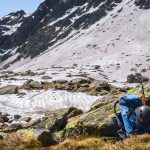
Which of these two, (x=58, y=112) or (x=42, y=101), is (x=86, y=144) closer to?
(x=58, y=112)

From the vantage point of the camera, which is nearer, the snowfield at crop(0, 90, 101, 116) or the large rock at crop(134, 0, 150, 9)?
the snowfield at crop(0, 90, 101, 116)

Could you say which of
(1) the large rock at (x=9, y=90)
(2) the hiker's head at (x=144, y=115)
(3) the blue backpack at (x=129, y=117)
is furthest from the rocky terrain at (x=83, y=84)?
(3) the blue backpack at (x=129, y=117)

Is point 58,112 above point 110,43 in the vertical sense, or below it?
below

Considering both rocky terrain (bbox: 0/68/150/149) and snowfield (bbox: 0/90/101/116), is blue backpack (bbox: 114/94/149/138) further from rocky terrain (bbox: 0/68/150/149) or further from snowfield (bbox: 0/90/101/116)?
snowfield (bbox: 0/90/101/116)

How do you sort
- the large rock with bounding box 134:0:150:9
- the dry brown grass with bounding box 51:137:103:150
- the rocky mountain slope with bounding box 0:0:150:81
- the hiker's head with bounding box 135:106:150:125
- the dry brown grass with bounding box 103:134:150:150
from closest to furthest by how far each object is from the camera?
the dry brown grass with bounding box 103:134:150:150 → the hiker's head with bounding box 135:106:150:125 → the dry brown grass with bounding box 51:137:103:150 → the rocky mountain slope with bounding box 0:0:150:81 → the large rock with bounding box 134:0:150:9

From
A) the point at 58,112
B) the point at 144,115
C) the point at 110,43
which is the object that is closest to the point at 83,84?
the point at 58,112

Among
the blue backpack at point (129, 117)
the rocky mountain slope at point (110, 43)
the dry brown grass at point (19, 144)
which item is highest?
the rocky mountain slope at point (110, 43)

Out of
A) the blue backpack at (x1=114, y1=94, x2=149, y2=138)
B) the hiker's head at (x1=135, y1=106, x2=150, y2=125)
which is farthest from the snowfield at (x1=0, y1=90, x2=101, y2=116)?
the hiker's head at (x1=135, y1=106, x2=150, y2=125)

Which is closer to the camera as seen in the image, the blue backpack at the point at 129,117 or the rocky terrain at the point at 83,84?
the blue backpack at the point at 129,117

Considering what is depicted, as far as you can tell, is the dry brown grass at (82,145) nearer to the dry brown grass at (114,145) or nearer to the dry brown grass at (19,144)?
the dry brown grass at (114,145)

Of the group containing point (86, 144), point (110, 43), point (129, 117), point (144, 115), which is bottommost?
point (86, 144)

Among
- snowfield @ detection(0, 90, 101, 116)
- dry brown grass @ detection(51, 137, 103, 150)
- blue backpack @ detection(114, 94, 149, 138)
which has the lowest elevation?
snowfield @ detection(0, 90, 101, 116)

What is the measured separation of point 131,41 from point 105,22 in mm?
33877

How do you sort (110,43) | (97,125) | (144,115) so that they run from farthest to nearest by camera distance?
(110,43) → (97,125) → (144,115)
